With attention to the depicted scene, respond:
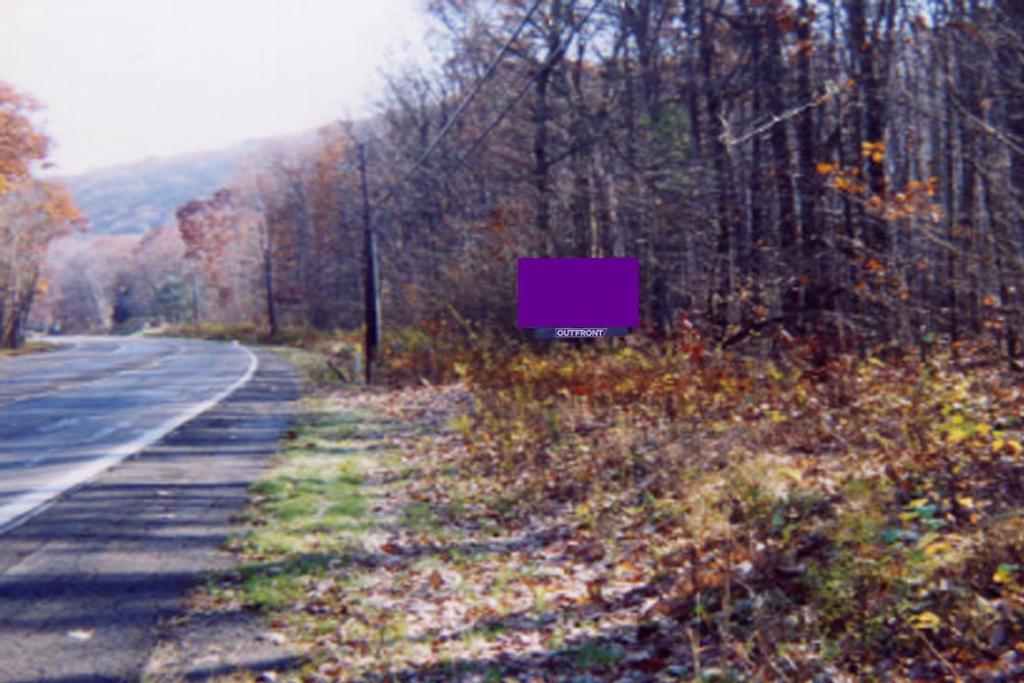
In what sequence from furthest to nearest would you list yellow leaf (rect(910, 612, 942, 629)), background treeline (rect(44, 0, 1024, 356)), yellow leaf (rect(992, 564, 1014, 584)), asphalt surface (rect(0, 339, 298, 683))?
1. background treeline (rect(44, 0, 1024, 356))
2. asphalt surface (rect(0, 339, 298, 683))
3. yellow leaf (rect(992, 564, 1014, 584))
4. yellow leaf (rect(910, 612, 942, 629))

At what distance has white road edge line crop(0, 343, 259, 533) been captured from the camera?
8906mm

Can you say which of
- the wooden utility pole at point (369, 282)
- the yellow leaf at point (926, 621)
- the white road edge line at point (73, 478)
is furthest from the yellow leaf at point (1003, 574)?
the wooden utility pole at point (369, 282)

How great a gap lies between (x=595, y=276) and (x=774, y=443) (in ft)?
9.80

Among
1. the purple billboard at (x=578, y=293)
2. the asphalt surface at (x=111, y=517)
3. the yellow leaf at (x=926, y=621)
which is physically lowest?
the asphalt surface at (x=111, y=517)

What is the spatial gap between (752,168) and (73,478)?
506 inches

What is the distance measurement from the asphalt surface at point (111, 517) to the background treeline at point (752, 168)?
233 inches

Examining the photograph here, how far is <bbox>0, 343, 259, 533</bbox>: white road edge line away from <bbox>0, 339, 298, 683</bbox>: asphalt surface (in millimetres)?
55

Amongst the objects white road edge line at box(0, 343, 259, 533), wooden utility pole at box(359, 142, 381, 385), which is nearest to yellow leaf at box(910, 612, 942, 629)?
white road edge line at box(0, 343, 259, 533)

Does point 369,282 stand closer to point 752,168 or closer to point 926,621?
point 752,168

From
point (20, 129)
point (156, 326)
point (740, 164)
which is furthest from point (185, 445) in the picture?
point (156, 326)

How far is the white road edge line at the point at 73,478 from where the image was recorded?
29.2 feet

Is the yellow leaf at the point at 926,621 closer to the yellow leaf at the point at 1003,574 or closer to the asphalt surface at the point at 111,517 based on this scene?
the yellow leaf at the point at 1003,574

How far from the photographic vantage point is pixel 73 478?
1077cm

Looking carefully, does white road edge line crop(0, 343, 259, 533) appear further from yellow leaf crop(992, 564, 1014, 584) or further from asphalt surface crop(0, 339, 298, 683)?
yellow leaf crop(992, 564, 1014, 584)
